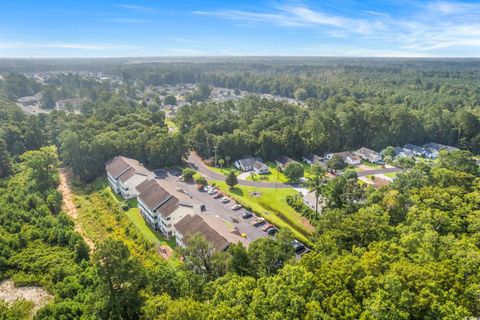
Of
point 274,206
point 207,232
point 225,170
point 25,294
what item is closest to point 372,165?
point 274,206

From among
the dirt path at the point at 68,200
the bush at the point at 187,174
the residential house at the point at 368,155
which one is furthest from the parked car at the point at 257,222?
the residential house at the point at 368,155

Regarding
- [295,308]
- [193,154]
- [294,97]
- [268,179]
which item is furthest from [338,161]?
[294,97]

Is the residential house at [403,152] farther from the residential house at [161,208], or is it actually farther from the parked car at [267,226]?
the residential house at [161,208]

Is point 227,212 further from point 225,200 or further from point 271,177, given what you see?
point 271,177

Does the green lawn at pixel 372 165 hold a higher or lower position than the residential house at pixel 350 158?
lower

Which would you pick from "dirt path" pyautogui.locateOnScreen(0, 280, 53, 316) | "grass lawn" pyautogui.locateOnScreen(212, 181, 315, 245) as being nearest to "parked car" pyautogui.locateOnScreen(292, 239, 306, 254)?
"grass lawn" pyautogui.locateOnScreen(212, 181, 315, 245)

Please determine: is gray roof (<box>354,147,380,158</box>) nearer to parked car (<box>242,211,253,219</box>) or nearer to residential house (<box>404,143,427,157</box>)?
residential house (<box>404,143,427,157</box>)
